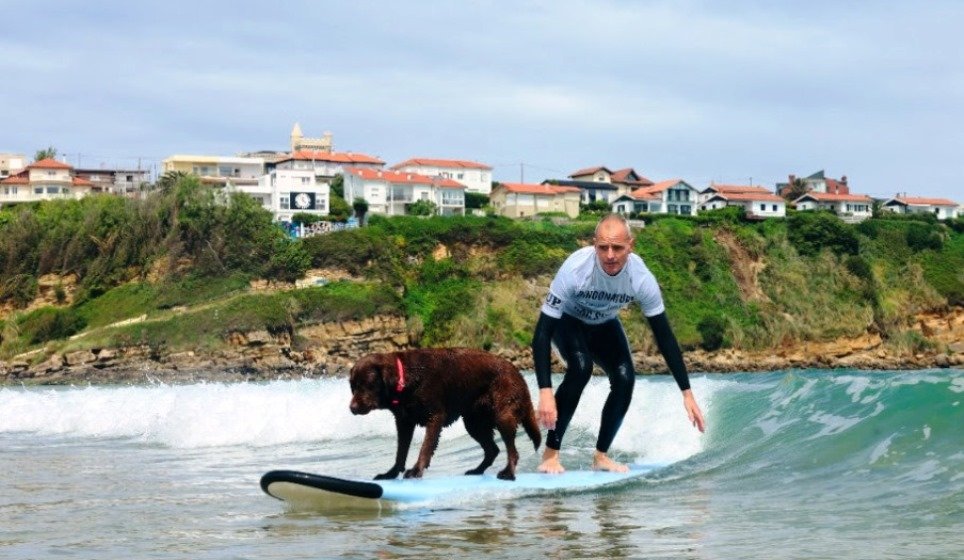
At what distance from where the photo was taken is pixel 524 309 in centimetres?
7731

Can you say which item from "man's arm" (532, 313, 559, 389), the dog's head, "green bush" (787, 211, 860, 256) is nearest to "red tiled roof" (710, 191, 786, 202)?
"green bush" (787, 211, 860, 256)

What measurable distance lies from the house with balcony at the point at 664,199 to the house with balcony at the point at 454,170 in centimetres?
1196

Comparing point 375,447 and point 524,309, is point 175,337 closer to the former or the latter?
point 524,309

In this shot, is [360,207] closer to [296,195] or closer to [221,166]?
[296,195]

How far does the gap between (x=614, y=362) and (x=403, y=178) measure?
86961 millimetres

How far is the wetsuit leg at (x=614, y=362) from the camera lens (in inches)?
405

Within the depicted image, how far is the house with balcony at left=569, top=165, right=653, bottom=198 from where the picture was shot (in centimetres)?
11794

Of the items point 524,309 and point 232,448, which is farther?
point 524,309

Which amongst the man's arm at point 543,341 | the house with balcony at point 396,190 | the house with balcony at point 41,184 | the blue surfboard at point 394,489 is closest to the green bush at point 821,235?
the house with balcony at point 396,190

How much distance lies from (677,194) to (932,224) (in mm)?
23186

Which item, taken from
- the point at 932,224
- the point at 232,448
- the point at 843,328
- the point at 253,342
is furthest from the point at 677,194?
the point at 232,448

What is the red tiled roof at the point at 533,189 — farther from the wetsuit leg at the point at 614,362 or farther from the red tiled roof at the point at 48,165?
the wetsuit leg at the point at 614,362

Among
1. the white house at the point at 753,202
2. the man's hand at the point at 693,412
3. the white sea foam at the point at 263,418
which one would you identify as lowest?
the white sea foam at the point at 263,418

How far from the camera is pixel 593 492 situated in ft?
33.1
